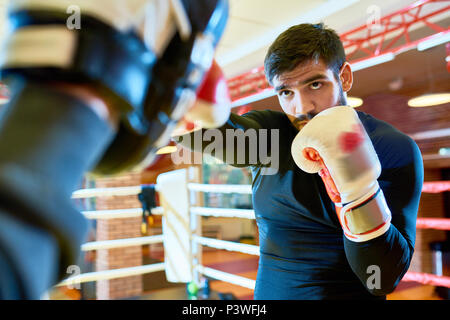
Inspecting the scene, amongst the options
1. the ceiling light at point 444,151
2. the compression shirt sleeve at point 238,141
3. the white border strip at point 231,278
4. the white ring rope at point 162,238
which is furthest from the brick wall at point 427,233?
the compression shirt sleeve at point 238,141

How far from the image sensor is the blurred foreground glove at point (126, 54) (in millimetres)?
293

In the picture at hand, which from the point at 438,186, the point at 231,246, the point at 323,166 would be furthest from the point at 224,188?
the point at 323,166

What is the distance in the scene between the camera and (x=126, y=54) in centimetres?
32

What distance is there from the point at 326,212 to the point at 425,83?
6.90m

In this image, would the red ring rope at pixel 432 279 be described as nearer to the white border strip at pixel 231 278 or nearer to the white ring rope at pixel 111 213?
the white border strip at pixel 231 278

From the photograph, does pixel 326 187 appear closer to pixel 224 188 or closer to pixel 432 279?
pixel 432 279

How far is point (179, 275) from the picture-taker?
9.55 ft

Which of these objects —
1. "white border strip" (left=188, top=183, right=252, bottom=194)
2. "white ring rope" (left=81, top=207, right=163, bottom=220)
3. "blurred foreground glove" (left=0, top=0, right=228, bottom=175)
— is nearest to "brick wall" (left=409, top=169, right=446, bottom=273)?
"white border strip" (left=188, top=183, right=252, bottom=194)

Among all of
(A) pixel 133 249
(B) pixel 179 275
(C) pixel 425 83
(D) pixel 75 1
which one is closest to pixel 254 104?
(C) pixel 425 83

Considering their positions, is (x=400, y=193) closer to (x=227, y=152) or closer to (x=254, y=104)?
(x=227, y=152)

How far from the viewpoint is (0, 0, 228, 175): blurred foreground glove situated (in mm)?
293

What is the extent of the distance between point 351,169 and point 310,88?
0.35 metres

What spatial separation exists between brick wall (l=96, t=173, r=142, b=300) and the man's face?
3.28 meters
